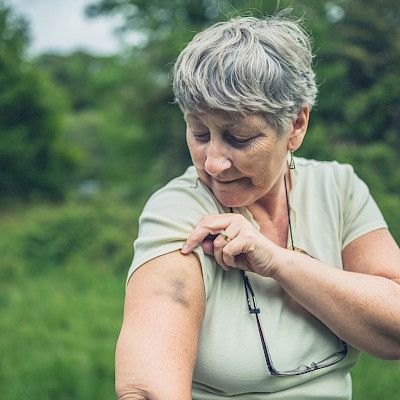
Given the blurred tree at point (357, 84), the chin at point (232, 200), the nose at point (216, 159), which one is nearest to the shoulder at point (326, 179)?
the chin at point (232, 200)

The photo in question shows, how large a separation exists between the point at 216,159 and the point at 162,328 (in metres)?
0.44

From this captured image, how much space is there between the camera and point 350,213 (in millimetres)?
1942

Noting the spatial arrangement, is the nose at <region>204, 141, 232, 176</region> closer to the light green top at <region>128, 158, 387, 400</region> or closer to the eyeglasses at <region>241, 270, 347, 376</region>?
the light green top at <region>128, 158, 387, 400</region>

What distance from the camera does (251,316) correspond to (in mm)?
1678

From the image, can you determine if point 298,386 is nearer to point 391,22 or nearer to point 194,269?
point 194,269

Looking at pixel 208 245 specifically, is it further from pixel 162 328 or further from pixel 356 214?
pixel 356 214

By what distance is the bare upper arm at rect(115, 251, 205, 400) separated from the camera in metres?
1.48

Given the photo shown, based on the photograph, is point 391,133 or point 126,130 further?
point 126,130

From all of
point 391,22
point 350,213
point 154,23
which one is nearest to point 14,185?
point 154,23

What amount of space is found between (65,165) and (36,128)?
3.93 ft

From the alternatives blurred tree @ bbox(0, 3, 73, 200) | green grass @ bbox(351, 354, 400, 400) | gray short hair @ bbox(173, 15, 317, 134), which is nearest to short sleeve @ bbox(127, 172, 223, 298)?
gray short hair @ bbox(173, 15, 317, 134)

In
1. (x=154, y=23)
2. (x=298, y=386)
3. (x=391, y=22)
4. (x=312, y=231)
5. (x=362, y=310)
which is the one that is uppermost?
(x=154, y=23)

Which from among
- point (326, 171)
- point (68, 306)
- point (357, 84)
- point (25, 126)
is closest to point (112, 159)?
point (25, 126)

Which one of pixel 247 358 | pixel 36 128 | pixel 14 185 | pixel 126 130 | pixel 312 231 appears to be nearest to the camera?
pixel 247 358
